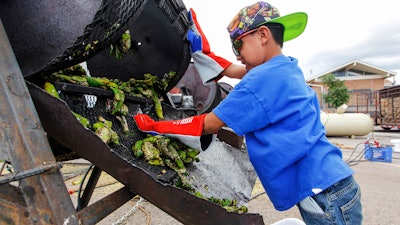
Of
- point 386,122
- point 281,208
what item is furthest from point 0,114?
point 386,122

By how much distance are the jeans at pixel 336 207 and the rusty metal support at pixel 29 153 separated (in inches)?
51.0

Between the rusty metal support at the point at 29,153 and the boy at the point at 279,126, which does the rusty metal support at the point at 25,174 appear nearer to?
the rusty metal support at the point at 29,153

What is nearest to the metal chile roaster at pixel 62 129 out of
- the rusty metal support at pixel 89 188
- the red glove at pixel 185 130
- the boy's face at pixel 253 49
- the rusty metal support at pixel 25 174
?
the rusty metal support at pixel 25 174

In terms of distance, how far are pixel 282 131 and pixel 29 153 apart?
49.0 inches

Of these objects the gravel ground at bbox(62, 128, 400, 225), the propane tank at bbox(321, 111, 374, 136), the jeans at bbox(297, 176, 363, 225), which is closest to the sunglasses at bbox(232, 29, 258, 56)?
the jeans at bbox(297, 176, 363, 225)

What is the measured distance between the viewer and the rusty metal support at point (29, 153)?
3.84 feet

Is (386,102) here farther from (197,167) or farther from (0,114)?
(0,114)

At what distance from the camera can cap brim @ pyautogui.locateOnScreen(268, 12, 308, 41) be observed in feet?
6.05

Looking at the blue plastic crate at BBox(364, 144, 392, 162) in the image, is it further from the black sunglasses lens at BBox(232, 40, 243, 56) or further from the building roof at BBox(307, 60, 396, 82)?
the building roof at BBox(307, 60, 396, 82)

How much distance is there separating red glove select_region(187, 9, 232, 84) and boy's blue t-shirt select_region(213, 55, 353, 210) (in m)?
0.69

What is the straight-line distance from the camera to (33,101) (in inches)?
51.9

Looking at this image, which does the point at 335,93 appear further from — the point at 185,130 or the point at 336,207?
the point at 185,130

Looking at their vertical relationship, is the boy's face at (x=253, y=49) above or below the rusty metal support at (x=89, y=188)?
above

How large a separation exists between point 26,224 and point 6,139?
35 cm
